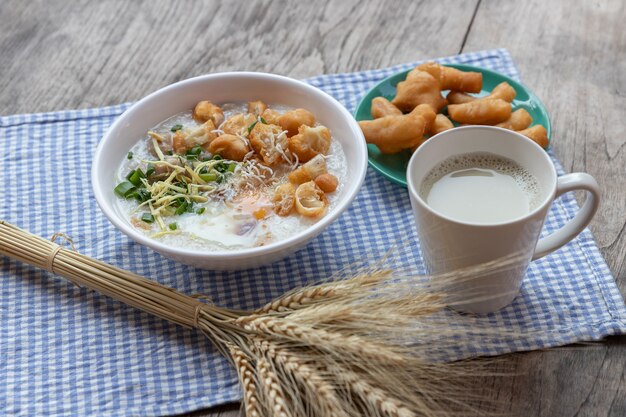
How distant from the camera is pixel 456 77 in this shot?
2.03m

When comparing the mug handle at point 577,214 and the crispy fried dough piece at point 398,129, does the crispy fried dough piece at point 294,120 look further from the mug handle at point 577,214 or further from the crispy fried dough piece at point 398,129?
the mug handle at point 577,214

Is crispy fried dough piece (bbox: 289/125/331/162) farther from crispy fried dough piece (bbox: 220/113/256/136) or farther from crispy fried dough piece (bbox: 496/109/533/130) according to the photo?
crispy fried dough piece (bbox: 496/109/533/130)

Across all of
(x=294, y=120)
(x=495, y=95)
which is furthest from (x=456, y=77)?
(x=294, y=120)

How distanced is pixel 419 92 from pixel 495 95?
19 cm

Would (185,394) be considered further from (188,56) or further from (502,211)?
(188,56)

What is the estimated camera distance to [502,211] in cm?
150

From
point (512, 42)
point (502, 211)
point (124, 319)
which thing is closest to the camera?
point (502, 211)

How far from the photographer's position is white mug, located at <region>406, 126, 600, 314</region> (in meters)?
1.42

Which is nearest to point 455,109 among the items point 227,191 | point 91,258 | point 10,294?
point 227,191

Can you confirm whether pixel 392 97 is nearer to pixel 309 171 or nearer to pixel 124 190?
pixel 309 171

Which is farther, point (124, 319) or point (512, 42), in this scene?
point (512, 42)

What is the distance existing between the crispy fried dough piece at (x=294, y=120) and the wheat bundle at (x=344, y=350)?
0.46m

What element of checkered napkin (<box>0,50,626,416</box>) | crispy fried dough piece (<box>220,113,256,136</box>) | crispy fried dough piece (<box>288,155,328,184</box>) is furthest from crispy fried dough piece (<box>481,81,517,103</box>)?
crispy fried dough piece (<box>220,113,256,136</box>)

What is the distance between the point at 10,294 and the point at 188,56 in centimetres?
94
